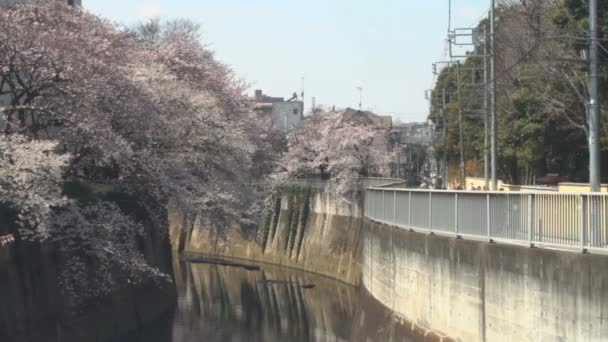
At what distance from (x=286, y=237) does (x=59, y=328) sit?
3314 centimetres

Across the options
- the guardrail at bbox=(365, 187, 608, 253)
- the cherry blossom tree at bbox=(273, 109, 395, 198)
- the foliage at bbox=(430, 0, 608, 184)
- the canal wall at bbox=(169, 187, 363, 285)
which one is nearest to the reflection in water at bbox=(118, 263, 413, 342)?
the canal wall at bbox=(169, 187, 363, 285)

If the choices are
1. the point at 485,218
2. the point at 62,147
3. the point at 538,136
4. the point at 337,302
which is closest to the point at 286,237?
the point at 337,302

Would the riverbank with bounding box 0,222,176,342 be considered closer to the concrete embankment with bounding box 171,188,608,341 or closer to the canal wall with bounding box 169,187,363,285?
the concrete embankment with bounding box 171,188,608,341

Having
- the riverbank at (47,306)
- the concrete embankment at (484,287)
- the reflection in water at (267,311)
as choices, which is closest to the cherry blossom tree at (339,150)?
the reflection in water at (267,311)

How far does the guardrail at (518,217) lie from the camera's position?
46.5 ft

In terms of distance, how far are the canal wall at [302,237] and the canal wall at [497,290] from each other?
850 inches

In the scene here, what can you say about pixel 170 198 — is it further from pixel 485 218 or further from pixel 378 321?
pixel 485 218

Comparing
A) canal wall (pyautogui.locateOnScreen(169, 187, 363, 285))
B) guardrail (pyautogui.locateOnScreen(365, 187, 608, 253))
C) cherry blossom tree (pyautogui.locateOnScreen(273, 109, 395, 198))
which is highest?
cherry blossom tree (pyautogui.locateOnScreen(273, 109, 395, 198))

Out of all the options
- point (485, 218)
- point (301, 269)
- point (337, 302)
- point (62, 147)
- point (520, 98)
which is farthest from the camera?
point (301, 269)

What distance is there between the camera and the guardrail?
46.5 ft

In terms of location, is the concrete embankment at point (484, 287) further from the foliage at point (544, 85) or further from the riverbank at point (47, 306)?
the riverbank at point (47, 306)

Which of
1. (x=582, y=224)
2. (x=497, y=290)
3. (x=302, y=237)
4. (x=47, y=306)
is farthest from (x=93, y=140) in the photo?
(x=302, y=237)

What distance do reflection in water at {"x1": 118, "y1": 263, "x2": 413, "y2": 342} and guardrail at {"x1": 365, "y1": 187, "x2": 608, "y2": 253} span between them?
3220 millimetres

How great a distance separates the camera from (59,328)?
22.9m
